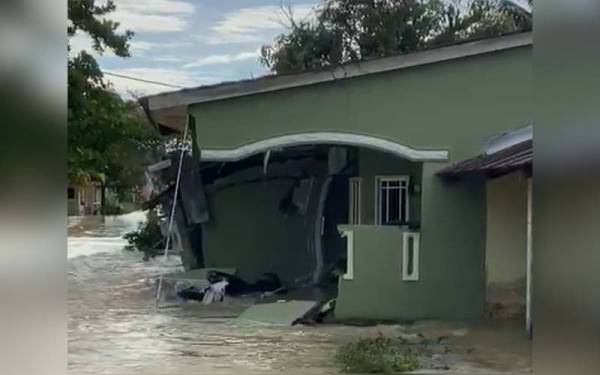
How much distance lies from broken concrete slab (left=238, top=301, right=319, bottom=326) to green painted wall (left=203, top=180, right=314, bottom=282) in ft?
0.65

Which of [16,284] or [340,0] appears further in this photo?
[340,0]

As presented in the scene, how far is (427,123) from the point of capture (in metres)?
5.91

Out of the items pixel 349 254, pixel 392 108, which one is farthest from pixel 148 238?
pixel 392 108

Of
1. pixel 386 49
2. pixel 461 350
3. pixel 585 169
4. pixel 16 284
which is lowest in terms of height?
pixel 461 350

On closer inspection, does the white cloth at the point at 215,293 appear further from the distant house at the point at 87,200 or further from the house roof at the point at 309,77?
A: the distant house at the point at 87,200

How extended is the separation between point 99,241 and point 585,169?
10.9ft

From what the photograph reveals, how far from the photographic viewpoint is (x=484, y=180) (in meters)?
5.70

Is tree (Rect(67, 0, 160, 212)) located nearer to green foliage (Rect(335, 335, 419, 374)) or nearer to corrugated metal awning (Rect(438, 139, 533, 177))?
green foliage (Rect(335, 335, 419, 374))

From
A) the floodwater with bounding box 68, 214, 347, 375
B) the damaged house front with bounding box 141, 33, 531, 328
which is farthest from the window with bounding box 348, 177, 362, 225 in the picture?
the floodwater with bounding box 68, 214, 347, 375

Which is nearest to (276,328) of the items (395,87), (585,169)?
(395,87)

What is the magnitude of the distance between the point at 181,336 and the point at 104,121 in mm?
1552

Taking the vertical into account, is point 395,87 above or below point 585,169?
above

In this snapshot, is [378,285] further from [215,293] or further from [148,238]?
[148,238]

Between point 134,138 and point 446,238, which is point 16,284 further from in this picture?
point 446,238
